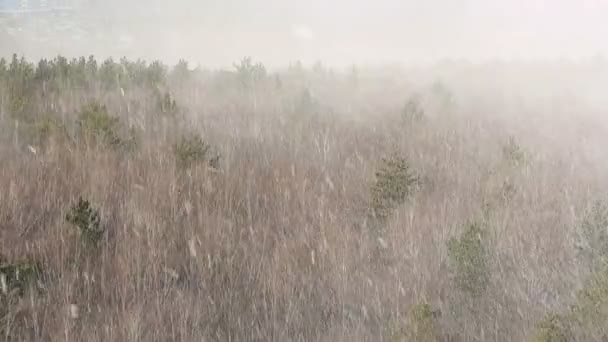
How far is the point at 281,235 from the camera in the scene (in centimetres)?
403

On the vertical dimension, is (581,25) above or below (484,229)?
above

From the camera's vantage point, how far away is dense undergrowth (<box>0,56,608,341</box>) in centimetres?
306

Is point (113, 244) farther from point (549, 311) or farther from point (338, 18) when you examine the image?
point (338, 18)

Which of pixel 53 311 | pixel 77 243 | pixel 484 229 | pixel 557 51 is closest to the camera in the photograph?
pixel 53 311

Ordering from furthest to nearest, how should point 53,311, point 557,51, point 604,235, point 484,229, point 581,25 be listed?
point 581,25 → point 557,51 → point 484,229 → point 604,235 → point 53,311

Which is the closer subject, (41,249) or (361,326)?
(361,326)

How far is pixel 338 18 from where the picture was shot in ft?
190

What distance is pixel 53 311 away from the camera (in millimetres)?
3021

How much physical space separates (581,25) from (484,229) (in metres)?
38.2

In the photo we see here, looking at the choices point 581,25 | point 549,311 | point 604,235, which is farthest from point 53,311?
point 581,25

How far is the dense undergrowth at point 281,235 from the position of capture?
3.06 m

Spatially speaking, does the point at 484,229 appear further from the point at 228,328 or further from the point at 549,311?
the point at 228,328

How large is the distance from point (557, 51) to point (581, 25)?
775 centimetres

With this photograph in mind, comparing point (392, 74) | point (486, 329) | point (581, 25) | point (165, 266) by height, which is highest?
point (581, 25)
